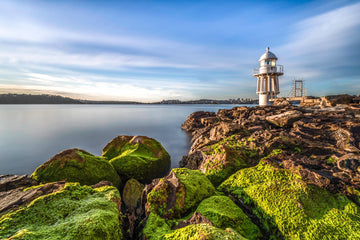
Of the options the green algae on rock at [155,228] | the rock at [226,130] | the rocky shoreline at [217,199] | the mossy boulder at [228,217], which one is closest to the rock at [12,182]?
the rocky shoreline at [217,199]

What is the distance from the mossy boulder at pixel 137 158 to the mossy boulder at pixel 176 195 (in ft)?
17.7

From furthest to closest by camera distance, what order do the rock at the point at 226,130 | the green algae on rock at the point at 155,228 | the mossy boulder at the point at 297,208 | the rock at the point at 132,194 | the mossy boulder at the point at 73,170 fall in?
1. the rock at the point at 226,130
2. the rock at the point at 132,194
3. the mossy boulder at the point at 73,170
4. the mossy boulder at the point at 297,208
5. the green algae on rock at the point at 155,228

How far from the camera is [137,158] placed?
10234 millimetres

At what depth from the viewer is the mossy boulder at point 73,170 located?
21.8ft

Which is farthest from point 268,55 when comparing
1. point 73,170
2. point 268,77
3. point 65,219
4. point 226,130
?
point 65,219

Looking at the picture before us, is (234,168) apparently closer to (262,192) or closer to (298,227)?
(262,192)

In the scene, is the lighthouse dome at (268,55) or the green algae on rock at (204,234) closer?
the green algae on rock at (204,234)

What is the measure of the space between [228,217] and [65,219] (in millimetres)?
3305

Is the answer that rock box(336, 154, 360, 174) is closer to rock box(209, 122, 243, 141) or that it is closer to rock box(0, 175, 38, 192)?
rock box(209, 122, 243, 141)

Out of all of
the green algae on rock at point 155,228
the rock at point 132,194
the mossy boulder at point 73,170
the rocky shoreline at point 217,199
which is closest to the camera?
the rocky shoreline at point 217,199

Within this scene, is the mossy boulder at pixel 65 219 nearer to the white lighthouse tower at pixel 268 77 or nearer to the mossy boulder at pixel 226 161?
the mossy boulder at pixel 226 161

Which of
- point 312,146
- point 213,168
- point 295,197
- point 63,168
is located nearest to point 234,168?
point 213,168

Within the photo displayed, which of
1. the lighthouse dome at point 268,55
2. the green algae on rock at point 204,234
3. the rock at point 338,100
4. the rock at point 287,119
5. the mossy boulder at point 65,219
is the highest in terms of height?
the lighthouse dome at point 268,55

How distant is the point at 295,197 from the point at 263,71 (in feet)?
130
